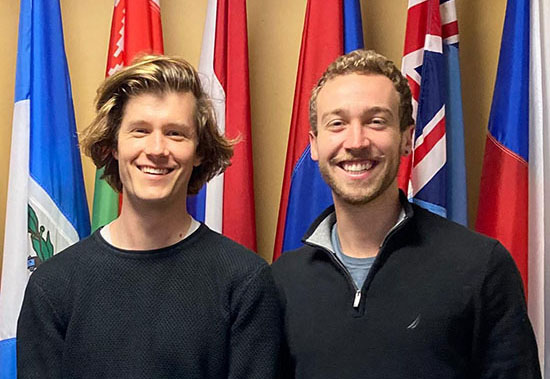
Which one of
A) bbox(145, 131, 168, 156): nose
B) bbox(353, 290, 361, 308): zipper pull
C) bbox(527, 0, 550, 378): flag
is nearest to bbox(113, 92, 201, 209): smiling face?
bbox(145, 131, 168, 156): nose

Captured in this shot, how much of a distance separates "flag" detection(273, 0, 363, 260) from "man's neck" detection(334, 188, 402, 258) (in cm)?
62

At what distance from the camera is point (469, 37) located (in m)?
2.47

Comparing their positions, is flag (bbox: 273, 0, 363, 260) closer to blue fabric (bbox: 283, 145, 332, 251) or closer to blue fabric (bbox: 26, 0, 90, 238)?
blue fabric (bbox: 283, 145, 332, 251)

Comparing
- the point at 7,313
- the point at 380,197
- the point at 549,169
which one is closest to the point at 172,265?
the point at 380,197

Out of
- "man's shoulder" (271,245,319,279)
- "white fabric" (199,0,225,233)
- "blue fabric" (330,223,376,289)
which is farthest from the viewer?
"white fabric" (199,0,225,233)

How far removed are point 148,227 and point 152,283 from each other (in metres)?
0.13

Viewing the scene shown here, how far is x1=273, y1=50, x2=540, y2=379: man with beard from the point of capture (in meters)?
1.54

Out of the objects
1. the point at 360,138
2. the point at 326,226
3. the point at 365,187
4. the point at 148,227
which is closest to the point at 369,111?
the point at 360,138

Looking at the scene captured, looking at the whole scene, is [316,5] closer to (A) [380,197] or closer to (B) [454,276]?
(A) [380,197]

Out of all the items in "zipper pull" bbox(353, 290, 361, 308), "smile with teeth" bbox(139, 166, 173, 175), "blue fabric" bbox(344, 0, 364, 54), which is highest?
"blue fabric" bbox(344, 0, 364, 54)

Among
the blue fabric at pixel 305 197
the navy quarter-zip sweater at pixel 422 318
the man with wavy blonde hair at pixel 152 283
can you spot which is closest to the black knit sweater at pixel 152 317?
the man with wavy blonde hair at pixel 152 283

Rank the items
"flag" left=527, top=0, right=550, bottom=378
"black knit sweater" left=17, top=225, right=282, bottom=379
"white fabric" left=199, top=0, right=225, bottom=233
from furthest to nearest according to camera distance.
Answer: "white fabric" left=199, top=0, right=225, bottom=233 → "flag" left=527, top=0, right=550, bottom=378 → "black knit sweater" left=17, top=225, right=282, bottom=379

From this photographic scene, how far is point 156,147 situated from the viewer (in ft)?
5.15

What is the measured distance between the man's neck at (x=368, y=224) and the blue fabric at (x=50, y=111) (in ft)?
3.59
